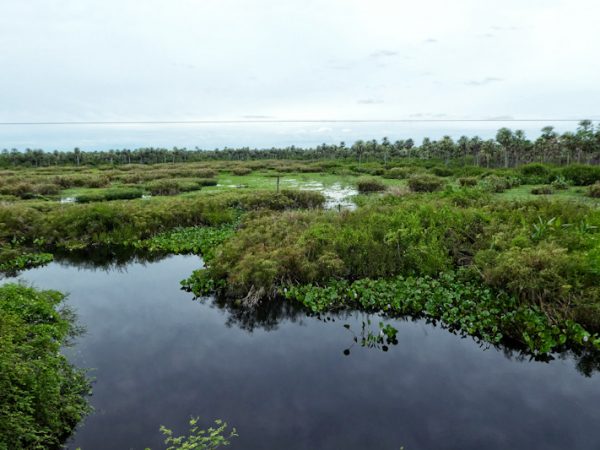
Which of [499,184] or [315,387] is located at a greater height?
[499,184]

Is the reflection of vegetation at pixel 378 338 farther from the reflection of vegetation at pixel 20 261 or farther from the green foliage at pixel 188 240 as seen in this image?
the reflection of vegetation at pixel 20 261

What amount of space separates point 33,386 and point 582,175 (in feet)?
120

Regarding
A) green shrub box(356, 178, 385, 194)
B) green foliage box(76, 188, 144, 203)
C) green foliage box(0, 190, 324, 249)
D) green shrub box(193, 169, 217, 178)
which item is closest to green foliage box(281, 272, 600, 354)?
green foliage box(0, 190, 324, 249)

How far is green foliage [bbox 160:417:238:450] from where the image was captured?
652cm

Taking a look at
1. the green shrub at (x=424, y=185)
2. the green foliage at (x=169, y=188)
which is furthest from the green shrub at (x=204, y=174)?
the green shrub at (x=424, y=185)

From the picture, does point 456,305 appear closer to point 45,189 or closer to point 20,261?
point 20,261

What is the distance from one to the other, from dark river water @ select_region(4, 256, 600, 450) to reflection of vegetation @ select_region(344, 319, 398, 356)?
61 mm

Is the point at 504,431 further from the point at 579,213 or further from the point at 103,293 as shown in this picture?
the point at 103,293

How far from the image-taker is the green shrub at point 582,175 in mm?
29219

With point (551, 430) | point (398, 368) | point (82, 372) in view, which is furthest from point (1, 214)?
point (551, 430)

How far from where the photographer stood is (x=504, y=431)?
23.3 ft

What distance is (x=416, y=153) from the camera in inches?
3725

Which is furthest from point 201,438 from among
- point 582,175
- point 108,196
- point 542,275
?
point 582,175

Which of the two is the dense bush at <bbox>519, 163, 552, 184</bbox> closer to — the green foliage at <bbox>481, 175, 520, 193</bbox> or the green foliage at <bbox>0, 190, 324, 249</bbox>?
the green foliage at <bbox>481, 175, 520, 193</bbox>
